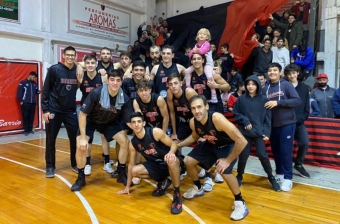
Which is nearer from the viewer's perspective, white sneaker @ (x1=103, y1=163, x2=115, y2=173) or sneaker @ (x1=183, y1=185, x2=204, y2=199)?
sneaker @ (x1=183, y1=185, x2=204, y2=199)

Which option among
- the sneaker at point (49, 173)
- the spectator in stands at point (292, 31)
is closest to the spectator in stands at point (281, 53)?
the spectator in stands at point (292, 31)

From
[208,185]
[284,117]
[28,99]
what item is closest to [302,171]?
[284,117]

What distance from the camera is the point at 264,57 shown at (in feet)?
22.8

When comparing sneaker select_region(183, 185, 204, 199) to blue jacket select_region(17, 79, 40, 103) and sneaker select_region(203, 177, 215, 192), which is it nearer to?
sneaker select_region(203, 177, 215, 192)

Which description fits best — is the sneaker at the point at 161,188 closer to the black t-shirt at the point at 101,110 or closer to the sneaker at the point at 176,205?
the sneaker at the point at 176,205

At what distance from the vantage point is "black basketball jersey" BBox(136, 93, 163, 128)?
3817 millimetres


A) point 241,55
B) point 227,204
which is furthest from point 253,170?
point 241,55

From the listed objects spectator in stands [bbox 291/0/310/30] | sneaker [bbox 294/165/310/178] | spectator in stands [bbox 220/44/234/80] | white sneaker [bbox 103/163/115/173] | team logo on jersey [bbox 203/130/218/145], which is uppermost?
spectator in stands [bbox 291/0/310/30]

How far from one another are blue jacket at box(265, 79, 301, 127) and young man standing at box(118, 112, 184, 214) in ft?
4.68

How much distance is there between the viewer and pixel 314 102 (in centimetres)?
531

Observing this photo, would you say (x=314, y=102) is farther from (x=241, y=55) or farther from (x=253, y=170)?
(x=241, y=55)

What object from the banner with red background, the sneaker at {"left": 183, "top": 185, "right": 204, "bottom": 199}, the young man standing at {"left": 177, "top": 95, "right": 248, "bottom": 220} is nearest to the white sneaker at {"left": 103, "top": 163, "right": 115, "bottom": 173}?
the sneaker at {"left": 183, "top": 185, "right": 204, "bottom": 199}

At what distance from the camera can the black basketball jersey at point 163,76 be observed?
4.30 m

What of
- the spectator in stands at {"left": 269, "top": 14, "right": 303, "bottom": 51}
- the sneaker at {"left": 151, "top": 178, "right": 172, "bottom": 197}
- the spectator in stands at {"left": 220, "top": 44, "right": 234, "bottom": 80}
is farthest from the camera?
the spectator in stands at {"left": 220, "top": 44, "right": 234, "bottom": 80}
